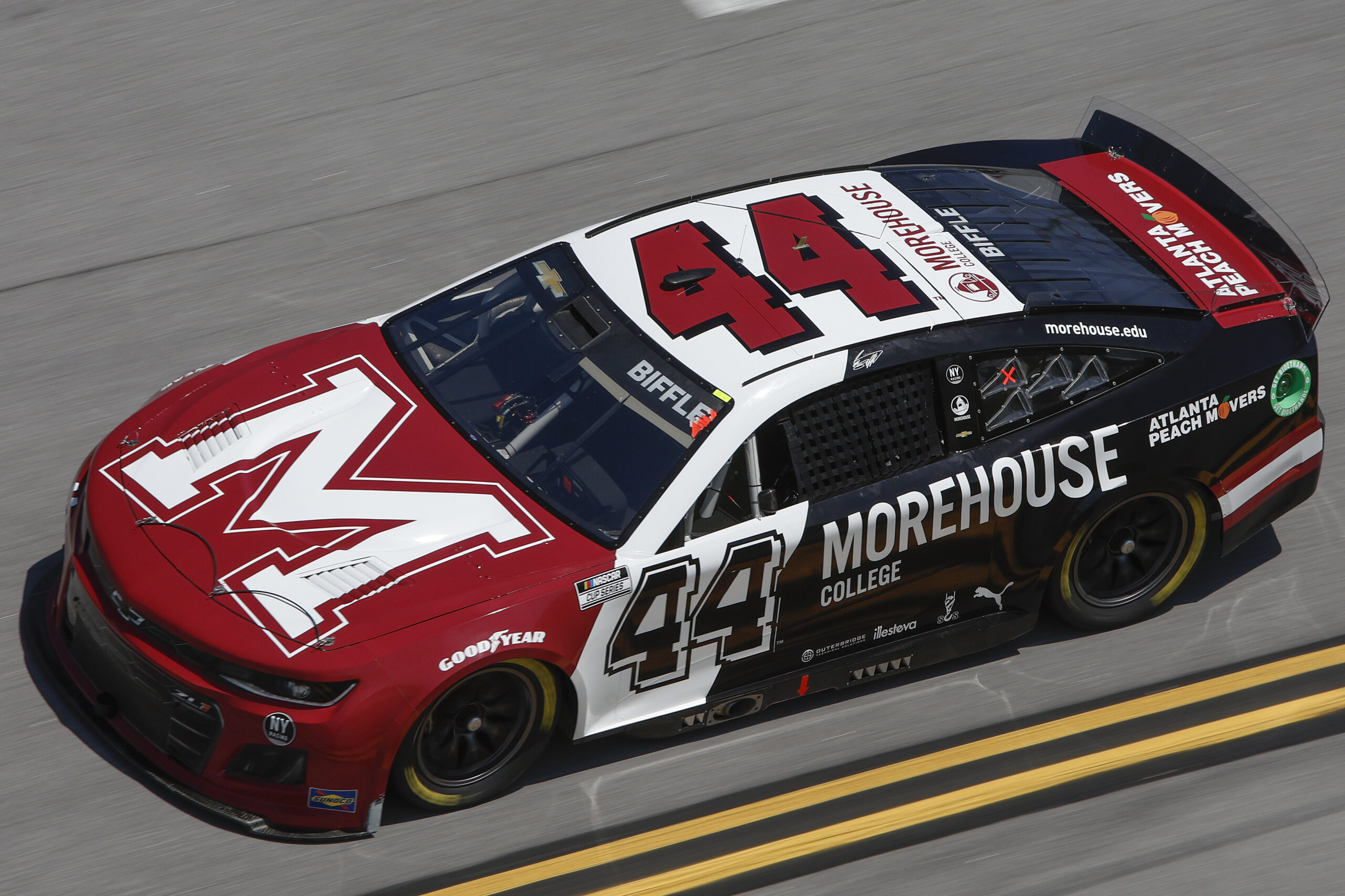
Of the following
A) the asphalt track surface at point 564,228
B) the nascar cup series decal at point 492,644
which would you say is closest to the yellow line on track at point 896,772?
the asphalt track surface at point 564,228

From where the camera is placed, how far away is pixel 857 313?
5488 millimetres

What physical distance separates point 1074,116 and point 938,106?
0.83 m

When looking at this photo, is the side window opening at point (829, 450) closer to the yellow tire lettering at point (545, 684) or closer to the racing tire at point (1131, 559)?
the yellow tire lettering at point (545, 684)

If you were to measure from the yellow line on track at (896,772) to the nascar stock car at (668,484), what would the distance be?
1.11 feet

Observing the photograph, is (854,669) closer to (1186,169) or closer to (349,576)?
(349,576)

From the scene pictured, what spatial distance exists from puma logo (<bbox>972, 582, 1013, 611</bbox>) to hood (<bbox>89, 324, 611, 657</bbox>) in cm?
155

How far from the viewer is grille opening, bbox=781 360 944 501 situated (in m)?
5.30

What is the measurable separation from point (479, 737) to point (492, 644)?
1.47ft

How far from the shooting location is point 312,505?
206 inches

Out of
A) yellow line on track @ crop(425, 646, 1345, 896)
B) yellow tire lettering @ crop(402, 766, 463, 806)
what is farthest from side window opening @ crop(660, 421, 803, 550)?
yellow tire lettering @ crop(402, 766, 463, 806)

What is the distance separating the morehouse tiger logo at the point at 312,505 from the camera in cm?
493

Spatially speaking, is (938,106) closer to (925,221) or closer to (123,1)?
(925,221)

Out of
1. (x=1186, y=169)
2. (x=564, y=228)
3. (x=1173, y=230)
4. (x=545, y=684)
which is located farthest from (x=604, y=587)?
(x=564, y=228)

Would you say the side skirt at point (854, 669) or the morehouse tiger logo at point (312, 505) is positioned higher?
the morehouse tiger logo at point (312, 505)
